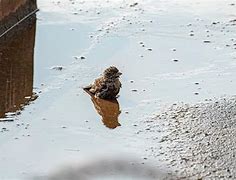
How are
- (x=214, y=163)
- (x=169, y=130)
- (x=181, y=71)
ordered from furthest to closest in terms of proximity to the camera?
1. (x=181, y=71)
2. (x=169, y=130)
3. (x=214, y=163)

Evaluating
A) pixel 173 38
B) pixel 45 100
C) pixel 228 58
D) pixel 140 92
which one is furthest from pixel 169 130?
pixel 173 38

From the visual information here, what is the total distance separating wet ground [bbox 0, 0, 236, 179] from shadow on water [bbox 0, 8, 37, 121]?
0.09 m

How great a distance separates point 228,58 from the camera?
7.51m

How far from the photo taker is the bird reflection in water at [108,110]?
5.92 meters

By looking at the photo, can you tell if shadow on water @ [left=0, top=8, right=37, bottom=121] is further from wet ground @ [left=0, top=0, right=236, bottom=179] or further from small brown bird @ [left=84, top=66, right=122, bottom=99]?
small brown bird @ [left=84, top=66, right=122, bottom=99]

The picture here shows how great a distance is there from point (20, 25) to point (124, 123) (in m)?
3.64

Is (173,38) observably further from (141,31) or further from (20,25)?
(20,25)

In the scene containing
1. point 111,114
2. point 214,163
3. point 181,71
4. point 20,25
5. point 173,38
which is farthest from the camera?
point 20,25

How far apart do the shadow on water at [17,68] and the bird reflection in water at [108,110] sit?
0.65 m

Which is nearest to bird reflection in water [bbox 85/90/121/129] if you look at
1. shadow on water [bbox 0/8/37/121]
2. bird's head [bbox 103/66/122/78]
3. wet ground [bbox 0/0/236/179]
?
wet ground [bbox 0/0/236/179]

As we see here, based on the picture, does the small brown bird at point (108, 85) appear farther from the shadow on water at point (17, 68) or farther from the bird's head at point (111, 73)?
the shadow on water at point (17, 68)

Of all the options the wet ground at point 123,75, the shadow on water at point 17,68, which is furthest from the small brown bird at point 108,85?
the shadow on water at point 17,68

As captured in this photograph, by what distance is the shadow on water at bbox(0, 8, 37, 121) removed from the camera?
6.30 metres

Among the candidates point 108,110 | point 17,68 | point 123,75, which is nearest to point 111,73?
point 108,110
